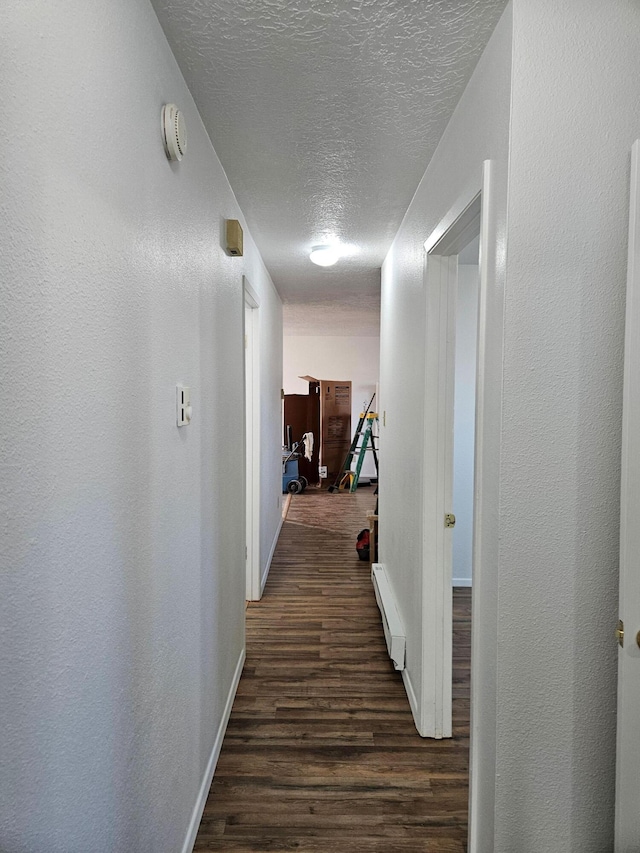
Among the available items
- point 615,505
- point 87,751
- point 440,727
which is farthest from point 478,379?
point 440,727

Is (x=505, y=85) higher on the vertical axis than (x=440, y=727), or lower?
higher

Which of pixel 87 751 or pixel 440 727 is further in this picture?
pixel 440 727

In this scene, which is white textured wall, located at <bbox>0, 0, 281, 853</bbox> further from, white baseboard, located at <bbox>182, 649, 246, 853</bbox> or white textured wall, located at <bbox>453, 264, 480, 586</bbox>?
white textured wall, located at <bbox>453, 264, 480, 586</bbox>

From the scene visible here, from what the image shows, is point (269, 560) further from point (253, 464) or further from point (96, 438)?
point (96, 438)

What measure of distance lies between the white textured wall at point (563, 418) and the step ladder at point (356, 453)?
19.8 ft

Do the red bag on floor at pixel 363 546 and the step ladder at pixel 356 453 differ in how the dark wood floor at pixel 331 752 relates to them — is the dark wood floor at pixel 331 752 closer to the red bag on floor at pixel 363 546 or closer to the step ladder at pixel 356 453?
the red bag on floor at pixel 363 546

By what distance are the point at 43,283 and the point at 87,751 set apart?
779 millimetres

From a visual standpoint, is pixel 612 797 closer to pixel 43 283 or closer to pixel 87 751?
pixel 87 751

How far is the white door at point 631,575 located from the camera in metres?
1.14

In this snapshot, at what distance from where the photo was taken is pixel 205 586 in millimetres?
1896

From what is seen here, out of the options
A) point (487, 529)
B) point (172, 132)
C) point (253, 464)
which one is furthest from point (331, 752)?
point (172, 132)

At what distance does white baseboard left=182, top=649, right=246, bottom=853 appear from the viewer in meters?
1.64

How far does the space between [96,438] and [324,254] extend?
274 cm

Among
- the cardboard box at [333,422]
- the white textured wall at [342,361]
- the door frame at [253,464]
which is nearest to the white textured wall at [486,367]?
the door frame at [253,464]
